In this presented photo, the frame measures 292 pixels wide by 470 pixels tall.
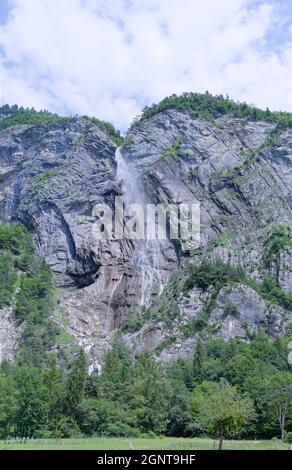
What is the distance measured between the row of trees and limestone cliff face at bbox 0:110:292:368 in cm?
1641

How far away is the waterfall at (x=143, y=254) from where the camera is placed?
129000 mm

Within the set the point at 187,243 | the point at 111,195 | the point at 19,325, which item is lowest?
the point at 19,325

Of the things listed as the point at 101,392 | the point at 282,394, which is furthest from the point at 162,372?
the point at 282,394

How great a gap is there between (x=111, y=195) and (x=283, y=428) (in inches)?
3129

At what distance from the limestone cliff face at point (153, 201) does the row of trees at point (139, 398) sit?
16.4 meters

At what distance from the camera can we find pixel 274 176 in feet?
460

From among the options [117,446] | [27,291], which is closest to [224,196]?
[27,291]

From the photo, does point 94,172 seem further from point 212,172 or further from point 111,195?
point 212,172

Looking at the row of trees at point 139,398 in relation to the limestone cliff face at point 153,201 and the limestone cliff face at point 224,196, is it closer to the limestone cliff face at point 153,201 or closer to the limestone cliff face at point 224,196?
the limestone cliff face at point 153,201

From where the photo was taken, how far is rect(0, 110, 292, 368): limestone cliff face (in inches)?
4402

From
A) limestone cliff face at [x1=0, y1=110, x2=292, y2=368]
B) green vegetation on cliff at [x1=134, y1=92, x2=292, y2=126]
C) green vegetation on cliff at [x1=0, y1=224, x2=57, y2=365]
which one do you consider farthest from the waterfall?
green vegetation on cliff at [x1=134, y1=92, x2=292, y2=126]

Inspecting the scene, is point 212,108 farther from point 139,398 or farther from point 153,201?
point 139,398

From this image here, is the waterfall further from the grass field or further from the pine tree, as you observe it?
the grass field

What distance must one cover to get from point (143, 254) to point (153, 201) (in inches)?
524
